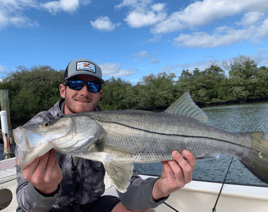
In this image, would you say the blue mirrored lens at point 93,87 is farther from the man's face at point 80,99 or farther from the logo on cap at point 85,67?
the logo on cap at point 85,67

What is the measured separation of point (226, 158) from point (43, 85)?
5531 cm

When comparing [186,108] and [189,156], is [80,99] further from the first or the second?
[189,156]

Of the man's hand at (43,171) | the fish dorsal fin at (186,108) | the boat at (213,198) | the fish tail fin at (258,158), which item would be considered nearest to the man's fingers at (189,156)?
the fish dorsal fin at (186,108)

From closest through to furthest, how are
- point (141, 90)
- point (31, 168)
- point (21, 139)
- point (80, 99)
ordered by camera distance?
point (21, 139) < point (31, 168) < point (80, 99) < point (141, 90)

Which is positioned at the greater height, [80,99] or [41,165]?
[80,99]

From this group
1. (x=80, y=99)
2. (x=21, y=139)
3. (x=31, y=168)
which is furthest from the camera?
(x=80, y=99)

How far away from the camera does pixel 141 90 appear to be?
66.4m

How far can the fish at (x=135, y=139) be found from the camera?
1882mm

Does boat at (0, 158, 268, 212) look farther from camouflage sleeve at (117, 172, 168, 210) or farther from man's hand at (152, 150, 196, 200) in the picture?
man's hand at (152, 150, 196, 200)

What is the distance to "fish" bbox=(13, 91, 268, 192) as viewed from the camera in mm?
1882

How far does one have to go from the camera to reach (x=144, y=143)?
2076mm

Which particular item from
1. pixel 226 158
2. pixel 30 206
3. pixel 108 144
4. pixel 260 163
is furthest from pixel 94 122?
pixel 226 158

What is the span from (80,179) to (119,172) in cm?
113

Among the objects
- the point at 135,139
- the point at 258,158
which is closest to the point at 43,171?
the point at 135,139
